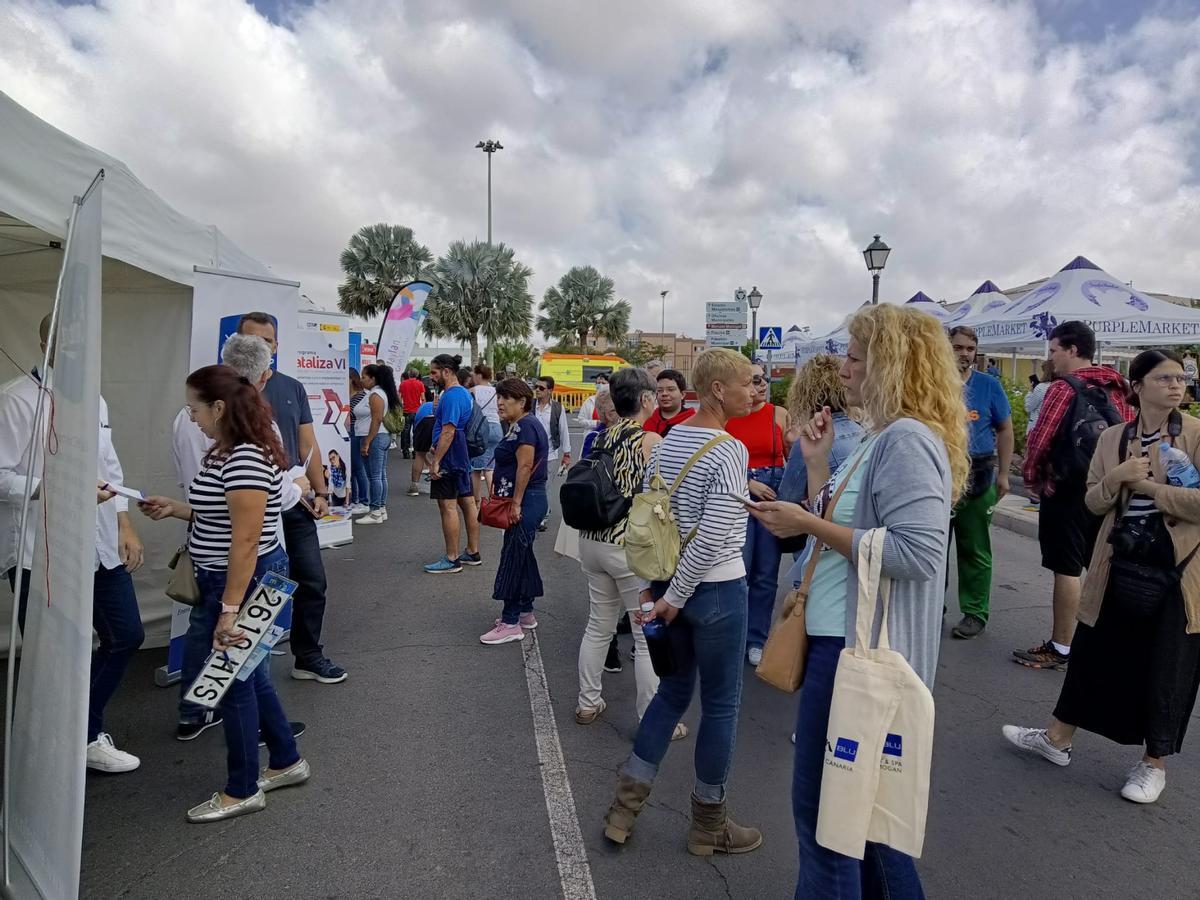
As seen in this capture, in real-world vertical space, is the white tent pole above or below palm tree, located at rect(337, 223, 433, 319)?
below

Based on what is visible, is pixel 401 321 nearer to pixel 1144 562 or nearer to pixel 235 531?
pixel 235 531

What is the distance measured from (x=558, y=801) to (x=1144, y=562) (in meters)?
2.68

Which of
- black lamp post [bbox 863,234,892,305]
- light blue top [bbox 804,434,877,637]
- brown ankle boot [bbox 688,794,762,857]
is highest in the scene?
black lamp post [bbox 863,234,892,305]

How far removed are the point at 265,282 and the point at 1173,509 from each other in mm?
5113

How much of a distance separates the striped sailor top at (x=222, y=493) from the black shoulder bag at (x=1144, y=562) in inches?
138

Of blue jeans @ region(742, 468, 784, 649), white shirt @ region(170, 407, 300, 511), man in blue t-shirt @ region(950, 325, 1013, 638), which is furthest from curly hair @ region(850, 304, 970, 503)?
man in blue t-shirt @ region(950, 325, 1013, 638)

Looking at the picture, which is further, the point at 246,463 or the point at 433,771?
the point at 433,771

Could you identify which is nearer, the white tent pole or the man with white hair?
the white tent pole

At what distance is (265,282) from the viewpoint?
4832mm

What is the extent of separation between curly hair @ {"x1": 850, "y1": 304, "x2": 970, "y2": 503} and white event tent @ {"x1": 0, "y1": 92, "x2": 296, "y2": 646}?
352cm

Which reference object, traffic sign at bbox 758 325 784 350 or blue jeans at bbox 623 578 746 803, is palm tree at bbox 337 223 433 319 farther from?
blue jeans at bbox 623 578 746 803

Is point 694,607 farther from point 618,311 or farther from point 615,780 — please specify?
point 618,311

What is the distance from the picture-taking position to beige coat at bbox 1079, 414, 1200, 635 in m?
2.91

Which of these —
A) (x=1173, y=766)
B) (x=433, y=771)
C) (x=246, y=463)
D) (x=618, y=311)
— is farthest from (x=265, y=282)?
(x=618, y=311)
